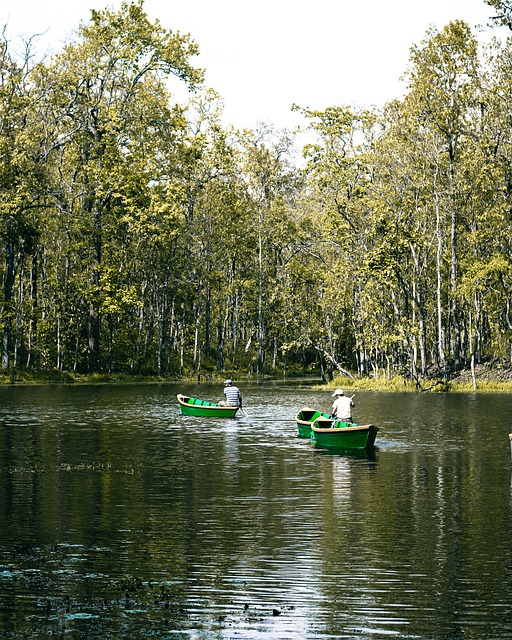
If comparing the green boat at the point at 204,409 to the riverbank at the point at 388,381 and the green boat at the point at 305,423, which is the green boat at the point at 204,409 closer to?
the green boat at the point at 305,423

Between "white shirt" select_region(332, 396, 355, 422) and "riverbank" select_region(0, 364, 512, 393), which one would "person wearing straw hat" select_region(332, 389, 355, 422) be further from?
"riverbank" select_region(0, 364, 512, 393)

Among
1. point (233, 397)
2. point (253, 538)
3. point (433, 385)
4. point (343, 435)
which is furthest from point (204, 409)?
point (253, 538)

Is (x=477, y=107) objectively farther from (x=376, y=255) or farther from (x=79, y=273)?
(x=79, y=273)

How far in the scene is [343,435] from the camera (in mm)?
32625

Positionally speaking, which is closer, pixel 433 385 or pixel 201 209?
pixel 433 385

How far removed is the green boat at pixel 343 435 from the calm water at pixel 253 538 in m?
0.74

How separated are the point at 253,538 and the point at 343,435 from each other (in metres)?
15.2

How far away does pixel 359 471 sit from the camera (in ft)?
91.2

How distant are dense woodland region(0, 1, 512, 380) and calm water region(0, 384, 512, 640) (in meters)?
35.3

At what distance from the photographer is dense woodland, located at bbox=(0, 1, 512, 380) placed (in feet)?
227

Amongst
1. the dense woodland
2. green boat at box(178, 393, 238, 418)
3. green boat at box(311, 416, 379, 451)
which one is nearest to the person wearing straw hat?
green boat at box(311, 416, 379, 451)

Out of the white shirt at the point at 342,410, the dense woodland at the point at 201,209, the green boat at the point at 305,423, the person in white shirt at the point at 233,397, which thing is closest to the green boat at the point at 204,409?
the person in white shirt at the point at 233,397

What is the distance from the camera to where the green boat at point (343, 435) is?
31906 millimetres

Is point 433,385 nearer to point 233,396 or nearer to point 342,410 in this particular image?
point 233,396
